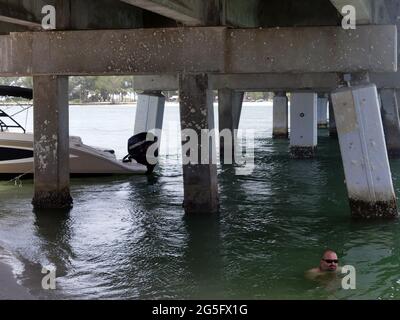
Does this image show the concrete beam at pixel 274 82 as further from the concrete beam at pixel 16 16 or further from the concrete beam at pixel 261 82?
the concrete beam at pixel 16 16

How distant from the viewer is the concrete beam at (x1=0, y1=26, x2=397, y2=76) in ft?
42.0

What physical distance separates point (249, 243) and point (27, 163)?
10.1m

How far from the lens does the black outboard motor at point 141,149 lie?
2142 cm

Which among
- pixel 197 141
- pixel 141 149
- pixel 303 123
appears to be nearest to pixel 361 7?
pixel 197 141

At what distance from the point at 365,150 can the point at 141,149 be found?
10.6 m

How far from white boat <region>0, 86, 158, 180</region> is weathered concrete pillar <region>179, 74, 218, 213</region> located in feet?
24.5

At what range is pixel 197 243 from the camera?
1107cm

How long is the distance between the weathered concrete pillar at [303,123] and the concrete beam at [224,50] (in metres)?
11.6

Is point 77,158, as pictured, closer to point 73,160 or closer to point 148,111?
point 73,160

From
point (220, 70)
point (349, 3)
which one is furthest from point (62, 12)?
point (349, 3)
